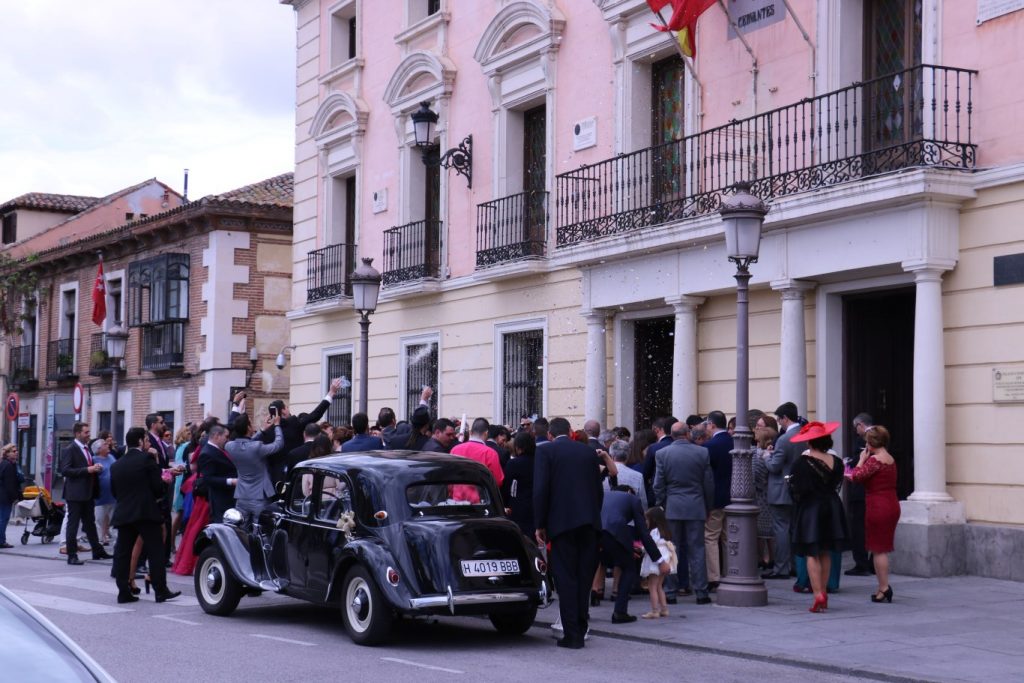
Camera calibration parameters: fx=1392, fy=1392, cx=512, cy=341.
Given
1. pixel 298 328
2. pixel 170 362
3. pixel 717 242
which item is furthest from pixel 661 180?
pixel 170 362

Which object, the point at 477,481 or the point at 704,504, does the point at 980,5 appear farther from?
the point at 477,481

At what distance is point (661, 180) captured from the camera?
18016mm

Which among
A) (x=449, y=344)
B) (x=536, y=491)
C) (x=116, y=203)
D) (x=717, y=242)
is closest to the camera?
(x=536, y=491)

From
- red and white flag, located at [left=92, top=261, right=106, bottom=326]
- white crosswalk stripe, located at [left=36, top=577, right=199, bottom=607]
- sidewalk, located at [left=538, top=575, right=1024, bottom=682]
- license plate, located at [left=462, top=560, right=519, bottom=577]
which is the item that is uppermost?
red and white flag, located at [left=92, top=261, right=106, bottom=326]

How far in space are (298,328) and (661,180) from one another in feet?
37.4

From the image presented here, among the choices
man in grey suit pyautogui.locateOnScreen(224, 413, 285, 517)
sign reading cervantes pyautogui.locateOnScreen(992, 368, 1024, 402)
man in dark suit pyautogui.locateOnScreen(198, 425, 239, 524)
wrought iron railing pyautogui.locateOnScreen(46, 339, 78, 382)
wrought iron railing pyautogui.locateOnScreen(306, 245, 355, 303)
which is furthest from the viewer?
wrought iron railing pyautogui.locateOnScreen(46, 339, 78, 382)

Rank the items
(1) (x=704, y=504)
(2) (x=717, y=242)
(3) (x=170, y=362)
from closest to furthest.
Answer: (1) (x=704, y=504) → (2) (x=717, y=242) → (3) (x=170, y=362)

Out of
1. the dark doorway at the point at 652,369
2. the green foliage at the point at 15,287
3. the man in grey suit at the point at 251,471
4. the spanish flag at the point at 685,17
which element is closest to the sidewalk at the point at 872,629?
the man in grey suit at the point at 251,471

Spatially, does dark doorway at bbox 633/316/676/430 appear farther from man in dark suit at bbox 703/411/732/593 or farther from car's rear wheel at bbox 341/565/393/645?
car's rear wheel at bbox 341/565/393/645

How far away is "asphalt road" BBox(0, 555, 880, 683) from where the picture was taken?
31.1 feet

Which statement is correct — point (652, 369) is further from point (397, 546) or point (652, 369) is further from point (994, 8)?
point (397, 546)

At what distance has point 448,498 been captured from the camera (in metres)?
11.2

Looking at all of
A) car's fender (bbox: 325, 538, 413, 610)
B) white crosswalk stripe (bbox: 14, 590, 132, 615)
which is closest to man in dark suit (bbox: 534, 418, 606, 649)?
car's fender (bbox: 325, 538, 413, 610)

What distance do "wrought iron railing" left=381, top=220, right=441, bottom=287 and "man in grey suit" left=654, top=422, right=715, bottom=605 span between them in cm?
1024
